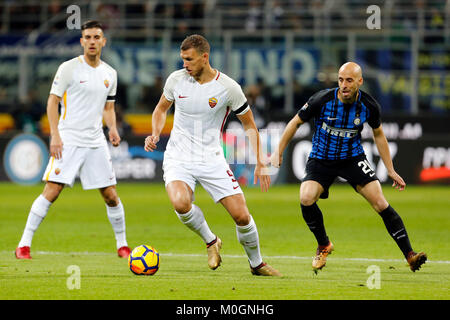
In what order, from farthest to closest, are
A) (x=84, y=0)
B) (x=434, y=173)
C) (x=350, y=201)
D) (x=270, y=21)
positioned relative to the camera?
(x=84, y=0) < (x=270, y=21) < (x=434, y=173) < (x=350, y=201)

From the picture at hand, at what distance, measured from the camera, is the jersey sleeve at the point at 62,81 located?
9.76 m

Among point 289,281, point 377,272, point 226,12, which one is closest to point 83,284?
point 289,281

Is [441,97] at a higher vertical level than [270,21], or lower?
lower

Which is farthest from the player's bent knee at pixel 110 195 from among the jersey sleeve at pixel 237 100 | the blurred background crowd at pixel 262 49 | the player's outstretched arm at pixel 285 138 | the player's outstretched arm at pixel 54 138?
the blurred background crowd at pixel 262 49

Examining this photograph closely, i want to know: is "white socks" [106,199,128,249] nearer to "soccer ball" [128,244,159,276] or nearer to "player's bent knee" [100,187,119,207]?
"player's bent knee" [100,187,119,207]

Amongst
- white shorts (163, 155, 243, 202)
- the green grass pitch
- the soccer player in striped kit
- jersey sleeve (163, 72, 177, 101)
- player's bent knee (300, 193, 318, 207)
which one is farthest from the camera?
player's bent knee (300, 193, 318, 207)

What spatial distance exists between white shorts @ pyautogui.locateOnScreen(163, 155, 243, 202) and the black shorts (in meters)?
1.10

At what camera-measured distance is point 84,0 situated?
1047 inches

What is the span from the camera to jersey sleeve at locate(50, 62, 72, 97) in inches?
384

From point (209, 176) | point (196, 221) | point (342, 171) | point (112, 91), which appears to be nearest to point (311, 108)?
point (342, 171)

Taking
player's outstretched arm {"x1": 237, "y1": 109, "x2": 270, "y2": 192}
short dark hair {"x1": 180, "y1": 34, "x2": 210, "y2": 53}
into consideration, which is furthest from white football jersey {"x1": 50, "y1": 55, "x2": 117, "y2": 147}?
player's outstretched arm {"x1": 237, "y1": 109, "x2": 270, "y2": 192}

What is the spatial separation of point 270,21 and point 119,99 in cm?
470
